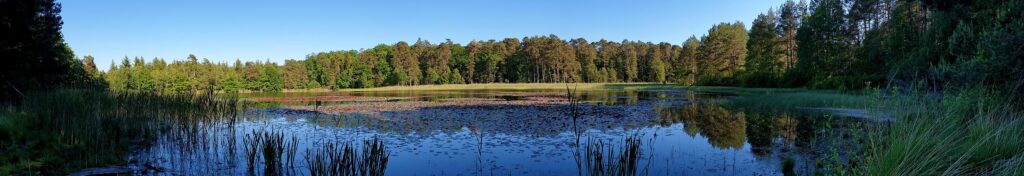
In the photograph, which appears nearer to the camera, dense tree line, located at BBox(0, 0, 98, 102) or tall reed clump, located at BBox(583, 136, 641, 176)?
tall reed clump, located at BBox(583, 136, 641, 176)

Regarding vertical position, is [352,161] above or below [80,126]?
below

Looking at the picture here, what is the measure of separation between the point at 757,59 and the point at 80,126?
53.0 metres

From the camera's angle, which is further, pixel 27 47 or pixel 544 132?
pixel 544 132

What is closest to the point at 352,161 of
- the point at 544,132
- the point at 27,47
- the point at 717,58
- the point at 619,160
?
the point at 619,160

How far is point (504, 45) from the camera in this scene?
349ft

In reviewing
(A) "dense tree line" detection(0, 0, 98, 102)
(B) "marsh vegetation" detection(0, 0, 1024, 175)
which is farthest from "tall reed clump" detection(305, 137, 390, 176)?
(A) "dense tree line" detection(0, 0, 98, 102)

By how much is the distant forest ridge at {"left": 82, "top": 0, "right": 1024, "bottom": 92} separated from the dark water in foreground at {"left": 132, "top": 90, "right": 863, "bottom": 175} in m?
2.47

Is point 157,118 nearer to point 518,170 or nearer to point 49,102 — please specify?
point 49,102

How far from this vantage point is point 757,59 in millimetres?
50688

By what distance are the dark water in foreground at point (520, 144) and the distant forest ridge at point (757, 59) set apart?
247 centimetres

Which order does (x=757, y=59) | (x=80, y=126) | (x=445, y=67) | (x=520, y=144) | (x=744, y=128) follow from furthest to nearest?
(x=445, y=67), (x=757, y=59), (x=744, y=128), (x=520, y=144), (x=80, y=126)

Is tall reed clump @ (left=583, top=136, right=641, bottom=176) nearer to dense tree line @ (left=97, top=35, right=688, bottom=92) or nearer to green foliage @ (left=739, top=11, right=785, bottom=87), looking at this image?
green foliage @ (left=739, top=11, right=785, bottom=87)

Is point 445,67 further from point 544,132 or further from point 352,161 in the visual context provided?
point 352,161

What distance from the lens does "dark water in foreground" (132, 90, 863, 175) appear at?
8.34m
